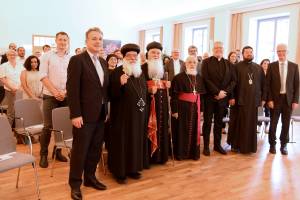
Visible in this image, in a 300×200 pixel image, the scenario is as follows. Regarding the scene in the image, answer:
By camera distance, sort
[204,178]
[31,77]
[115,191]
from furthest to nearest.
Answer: [31,77]
[204,178]
[115,191]

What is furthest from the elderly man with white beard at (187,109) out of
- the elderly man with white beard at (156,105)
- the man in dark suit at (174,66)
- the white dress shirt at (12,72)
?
the white dress shirt at (12,72)

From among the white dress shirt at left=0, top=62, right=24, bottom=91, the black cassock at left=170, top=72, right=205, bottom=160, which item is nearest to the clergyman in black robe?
the black cassock at left=170, top=72, right=205, bottom=160

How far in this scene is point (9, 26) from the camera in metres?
10.7

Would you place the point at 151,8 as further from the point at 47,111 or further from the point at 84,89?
the point at 84,89

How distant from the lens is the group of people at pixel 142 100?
9.61 feet

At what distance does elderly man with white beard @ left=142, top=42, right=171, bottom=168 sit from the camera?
389 cm

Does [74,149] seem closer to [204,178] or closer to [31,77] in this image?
[204,178]

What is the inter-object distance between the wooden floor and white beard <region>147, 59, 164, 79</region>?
3.98 feet

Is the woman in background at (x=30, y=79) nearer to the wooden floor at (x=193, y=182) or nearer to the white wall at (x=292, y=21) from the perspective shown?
the wooden floor at (x=193, y=182)

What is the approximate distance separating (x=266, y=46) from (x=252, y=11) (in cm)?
118

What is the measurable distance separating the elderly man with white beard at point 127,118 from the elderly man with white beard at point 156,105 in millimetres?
397

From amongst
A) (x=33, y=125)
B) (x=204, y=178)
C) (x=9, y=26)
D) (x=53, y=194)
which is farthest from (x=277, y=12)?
(x=9, y=26)

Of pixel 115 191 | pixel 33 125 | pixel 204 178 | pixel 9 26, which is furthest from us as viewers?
pixel 9 26

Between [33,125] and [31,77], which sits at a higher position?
[31,77]
